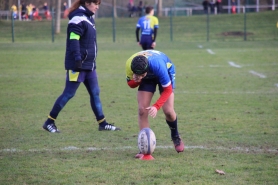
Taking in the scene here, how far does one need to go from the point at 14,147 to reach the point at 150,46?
508 inches

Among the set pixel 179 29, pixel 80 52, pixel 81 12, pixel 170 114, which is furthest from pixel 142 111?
pixel 179 29

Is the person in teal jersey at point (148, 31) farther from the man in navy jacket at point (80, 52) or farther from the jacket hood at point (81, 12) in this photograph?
the jacket hood at point (81, 12)

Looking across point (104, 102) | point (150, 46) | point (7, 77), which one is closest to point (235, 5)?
point (150, 46)

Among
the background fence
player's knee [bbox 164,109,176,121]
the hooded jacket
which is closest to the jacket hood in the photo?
the hooded jacket

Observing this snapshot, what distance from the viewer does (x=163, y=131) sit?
8297 millimetres

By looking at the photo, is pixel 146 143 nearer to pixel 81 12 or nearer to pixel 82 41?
pixel 82 41

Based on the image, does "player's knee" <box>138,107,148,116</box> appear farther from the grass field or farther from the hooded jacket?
the hooded jacket

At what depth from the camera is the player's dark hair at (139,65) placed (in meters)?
6.05

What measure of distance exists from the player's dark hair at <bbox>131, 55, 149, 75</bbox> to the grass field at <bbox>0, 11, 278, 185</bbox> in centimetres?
112

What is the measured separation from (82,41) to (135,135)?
5.47 feet

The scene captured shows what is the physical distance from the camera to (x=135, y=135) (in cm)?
800

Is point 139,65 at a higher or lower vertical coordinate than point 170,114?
higher

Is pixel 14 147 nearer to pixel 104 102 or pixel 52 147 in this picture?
A: pixel 52 147

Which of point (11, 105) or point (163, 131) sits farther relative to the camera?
point (11, 105)
